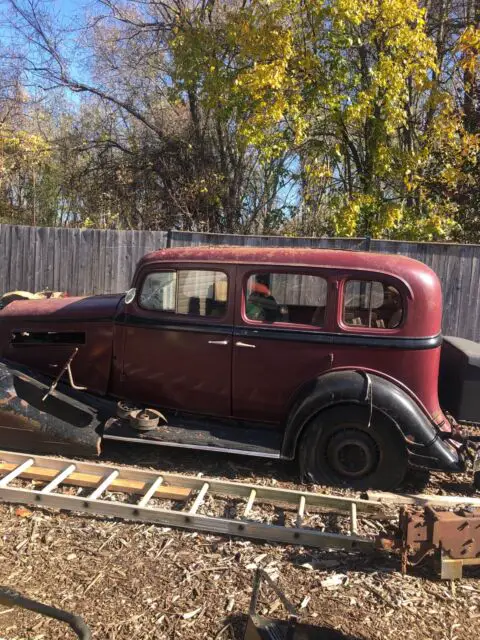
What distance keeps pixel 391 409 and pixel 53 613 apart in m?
2.88

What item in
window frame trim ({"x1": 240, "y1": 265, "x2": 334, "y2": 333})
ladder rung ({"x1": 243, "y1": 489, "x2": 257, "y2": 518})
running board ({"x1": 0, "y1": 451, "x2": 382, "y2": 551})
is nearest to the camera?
running board ({"x1": 0, "y1": 451, "x2": 382, "y2": 551})

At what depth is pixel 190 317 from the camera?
4.62 meters

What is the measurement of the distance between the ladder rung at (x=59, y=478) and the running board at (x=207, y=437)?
0.38 m

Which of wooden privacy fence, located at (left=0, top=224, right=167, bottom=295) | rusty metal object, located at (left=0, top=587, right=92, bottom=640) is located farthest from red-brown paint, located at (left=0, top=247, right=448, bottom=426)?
wooden privacy fence, located at (left=0, top=224, right=167, bottom=295)

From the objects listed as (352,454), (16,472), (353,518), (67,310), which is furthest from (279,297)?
(16,472)

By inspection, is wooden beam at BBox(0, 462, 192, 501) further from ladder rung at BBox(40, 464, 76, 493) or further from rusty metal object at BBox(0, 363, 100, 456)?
rusty metal object at BBox(0, 363, 100, 456)

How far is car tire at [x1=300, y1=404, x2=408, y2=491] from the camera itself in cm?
415

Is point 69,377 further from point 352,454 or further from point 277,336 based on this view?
point 352,454

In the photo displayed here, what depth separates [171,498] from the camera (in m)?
4.03

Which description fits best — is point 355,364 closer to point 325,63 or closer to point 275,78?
point 275,78

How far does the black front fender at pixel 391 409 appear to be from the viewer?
4062mm

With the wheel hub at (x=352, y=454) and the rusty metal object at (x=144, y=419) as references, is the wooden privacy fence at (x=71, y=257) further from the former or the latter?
the wheel hub at (x=352, y=454)

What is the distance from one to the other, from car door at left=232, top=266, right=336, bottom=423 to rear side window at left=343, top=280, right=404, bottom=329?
15 cm

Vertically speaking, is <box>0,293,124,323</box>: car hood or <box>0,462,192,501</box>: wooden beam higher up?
<box>0,293,124,323</box>: car hood
